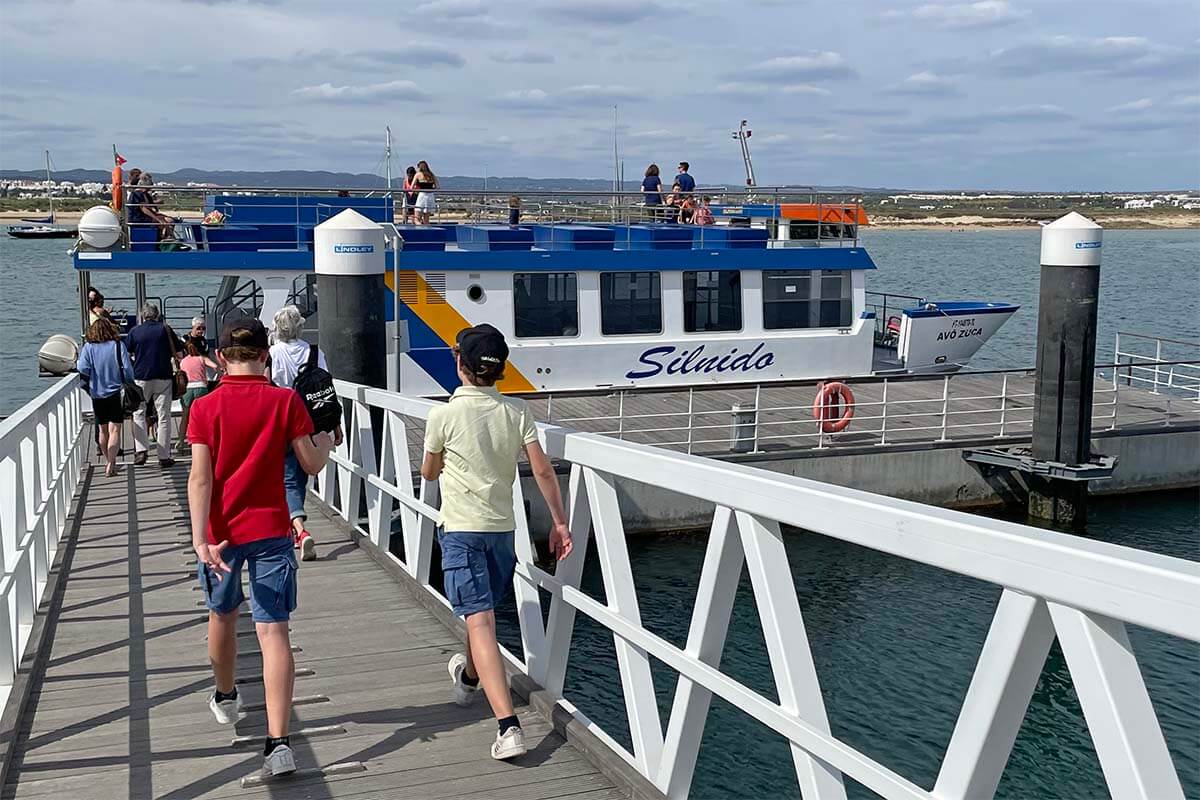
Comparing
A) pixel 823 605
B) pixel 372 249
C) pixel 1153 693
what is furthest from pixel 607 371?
pixel 1153 693

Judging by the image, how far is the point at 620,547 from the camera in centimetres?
436

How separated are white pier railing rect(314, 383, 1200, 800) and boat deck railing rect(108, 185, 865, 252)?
12790mm

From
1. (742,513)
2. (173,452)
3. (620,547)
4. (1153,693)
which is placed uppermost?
(742,513)

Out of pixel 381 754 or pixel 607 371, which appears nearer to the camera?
pixel 381 754

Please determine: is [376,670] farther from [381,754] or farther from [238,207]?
[238,207]

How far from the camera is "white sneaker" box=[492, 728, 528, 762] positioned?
14.8 feet

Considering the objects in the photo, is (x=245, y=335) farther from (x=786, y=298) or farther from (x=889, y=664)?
(x=786, y=298)

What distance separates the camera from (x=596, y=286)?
17.8 meters

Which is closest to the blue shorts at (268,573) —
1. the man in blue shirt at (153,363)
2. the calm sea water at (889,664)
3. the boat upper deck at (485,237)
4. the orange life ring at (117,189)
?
the calm sea water at (889,664)

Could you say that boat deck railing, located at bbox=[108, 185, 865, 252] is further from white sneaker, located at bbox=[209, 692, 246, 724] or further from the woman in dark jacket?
white sneaker, located at bbox=[209, 692, 246, 724]

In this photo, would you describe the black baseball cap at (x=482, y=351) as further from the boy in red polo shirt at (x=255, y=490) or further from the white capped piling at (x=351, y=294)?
the white capped piling at (x=351, y=294)

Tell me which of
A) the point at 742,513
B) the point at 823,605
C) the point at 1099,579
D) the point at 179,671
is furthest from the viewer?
the point at 823,605

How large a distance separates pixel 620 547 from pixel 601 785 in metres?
0.86

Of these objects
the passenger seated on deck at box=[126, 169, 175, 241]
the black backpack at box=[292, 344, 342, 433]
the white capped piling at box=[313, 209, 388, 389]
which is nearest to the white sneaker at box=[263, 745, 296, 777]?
the black backpack at box=[292, 344, 342, 433]
